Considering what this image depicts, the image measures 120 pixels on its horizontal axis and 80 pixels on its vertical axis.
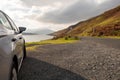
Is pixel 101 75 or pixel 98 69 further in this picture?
pixel 98 69

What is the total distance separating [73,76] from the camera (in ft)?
25.5

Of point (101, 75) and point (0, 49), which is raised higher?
point (0, 49)

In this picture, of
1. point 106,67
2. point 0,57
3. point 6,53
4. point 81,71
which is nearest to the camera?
point 0,57

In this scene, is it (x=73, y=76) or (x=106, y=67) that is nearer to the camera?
(x=73, y=76)

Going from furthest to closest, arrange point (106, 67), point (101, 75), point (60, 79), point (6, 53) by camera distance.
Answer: point (106, 67), point (101, 75), point (60, 79), point (6, 53)

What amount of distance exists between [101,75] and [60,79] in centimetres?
138

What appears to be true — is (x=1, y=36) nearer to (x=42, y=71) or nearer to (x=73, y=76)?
(x=73, y=76)

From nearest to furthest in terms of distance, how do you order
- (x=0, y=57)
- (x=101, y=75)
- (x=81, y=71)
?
(x=0, y=57) → (x=101, y=75) → (x=81, y=71)

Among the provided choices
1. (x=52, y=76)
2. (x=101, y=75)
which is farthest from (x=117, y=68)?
(x=52, y=76)

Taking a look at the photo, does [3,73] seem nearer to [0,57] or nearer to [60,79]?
[0,57]

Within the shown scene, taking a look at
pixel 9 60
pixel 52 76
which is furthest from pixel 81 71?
pixel 9 60

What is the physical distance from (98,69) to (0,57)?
5409 millimetres

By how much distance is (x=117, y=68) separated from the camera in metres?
8.93

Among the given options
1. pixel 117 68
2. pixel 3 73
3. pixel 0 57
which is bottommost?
pixel 117 68
